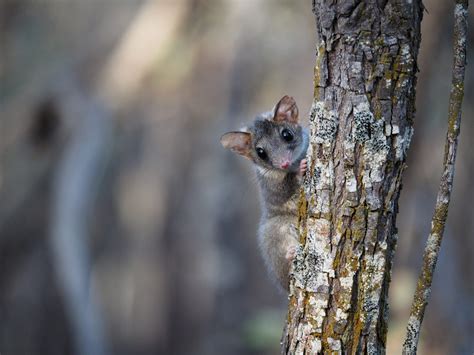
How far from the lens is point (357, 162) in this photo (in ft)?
10.5

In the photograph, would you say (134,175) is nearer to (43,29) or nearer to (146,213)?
(146,213)

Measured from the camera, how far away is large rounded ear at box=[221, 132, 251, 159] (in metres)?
5.67

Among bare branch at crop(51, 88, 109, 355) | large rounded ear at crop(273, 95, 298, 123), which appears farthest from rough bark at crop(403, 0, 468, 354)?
bare branch at crop(51, 88, 109, 355)

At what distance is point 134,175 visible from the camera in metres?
17.4

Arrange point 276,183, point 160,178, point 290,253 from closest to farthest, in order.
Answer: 1. point 290,253
2. point 276,183
3. point 160,178

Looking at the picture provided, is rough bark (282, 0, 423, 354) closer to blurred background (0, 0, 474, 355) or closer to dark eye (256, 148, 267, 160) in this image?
dark eye (256, 148, 267, 160)

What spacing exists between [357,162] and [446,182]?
42 cm

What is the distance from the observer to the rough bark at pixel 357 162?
124 inches

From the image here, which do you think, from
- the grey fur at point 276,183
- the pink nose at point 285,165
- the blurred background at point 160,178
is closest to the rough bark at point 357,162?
the grey fur at point 276,183

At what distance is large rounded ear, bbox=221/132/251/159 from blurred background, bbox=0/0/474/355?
3.27m

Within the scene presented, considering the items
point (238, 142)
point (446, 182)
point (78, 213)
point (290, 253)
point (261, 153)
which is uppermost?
point (78, 213)

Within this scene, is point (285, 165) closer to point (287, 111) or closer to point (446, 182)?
point (287, 111)

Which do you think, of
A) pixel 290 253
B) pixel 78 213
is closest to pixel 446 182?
pixel 290 253

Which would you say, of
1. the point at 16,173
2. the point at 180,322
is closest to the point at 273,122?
the point at 16,173
